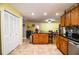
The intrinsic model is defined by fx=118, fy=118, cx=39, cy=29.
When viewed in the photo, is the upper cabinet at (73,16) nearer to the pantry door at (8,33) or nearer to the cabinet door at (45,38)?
the pantry door at (8,33)

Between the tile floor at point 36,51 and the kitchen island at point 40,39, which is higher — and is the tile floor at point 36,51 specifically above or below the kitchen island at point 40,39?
below

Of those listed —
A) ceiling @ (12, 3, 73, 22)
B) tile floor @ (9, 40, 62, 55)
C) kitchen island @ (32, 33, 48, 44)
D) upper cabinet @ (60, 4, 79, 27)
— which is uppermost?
ceiling @ (12, 3, 73, 22)

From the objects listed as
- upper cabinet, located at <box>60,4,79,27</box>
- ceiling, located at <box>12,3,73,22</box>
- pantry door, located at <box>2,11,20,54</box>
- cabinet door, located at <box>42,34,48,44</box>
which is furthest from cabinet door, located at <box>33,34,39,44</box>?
upper cabinet, located at <box>60,4,79,27</box>

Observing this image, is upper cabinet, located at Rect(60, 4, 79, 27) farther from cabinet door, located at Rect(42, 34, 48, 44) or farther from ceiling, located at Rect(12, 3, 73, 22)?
cabinet door, located at Rect(42, 34, 48, 44)

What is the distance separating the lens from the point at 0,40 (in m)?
4.64

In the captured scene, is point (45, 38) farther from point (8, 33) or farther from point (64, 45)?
point (8, 33)

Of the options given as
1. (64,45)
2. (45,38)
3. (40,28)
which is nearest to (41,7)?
(64,45)

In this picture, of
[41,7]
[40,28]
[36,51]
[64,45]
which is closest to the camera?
[64,45]

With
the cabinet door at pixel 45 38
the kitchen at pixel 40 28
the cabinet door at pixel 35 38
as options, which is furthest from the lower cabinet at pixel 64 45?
the cabinet door at pixel 35 38
